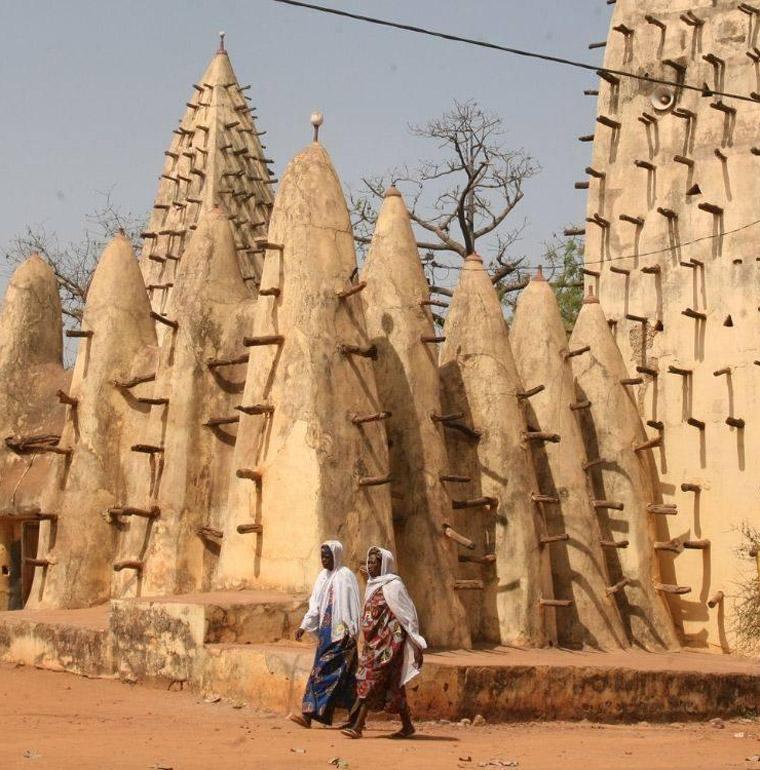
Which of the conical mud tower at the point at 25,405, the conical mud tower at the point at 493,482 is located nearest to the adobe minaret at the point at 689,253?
the conical mud tower at the point at 493,482

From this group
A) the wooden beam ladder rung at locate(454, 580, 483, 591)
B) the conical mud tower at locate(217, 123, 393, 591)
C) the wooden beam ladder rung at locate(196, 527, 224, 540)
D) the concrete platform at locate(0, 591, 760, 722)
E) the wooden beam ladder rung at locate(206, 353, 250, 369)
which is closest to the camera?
the concrete platform at locate(0, 591, 760, 722)

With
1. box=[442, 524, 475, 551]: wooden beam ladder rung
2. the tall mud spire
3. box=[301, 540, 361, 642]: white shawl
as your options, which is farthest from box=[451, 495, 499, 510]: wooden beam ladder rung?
the tall mud spire

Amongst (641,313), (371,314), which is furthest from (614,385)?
(371,314)

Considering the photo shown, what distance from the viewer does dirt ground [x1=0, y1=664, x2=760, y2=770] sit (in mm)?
9344

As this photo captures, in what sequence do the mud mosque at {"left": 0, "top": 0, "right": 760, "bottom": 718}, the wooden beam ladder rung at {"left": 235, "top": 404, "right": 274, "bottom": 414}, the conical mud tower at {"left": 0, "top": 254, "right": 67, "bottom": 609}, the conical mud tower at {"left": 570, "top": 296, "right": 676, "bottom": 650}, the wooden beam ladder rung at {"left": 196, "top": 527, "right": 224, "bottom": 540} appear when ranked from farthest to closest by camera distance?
the conical mud tower at {"left": 0, "top": 254, "right": 67, "bottom": 609}, the conical mud tower at {"left": 570, "top": 296, "right": 676, "bottom": 650}, the wooden beam ladder rung at {"left": 196, "top": 527, "right": 224, "bottom": 540}, the wooden beam ladder rung at {"left": 235, "top": 404, "right": 274, "bottom": 414}, the mud mosque at {"left": 0, "top": 0, "right": 760, "bottom": 718}

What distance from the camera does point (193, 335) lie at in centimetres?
1638

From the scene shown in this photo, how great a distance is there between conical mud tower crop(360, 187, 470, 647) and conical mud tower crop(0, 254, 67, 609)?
4.93 meters

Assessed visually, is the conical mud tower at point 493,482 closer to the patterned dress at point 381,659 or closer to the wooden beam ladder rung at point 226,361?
the wooden beam ladder rung at point 226,361

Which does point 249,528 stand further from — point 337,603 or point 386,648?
point 386,648

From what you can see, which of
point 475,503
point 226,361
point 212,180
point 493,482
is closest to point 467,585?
point 475,503

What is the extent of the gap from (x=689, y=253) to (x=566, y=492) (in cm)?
376

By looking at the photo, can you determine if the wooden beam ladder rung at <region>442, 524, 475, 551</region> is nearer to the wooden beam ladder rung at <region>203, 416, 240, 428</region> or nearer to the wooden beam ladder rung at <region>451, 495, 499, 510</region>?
the wooden beam ladder rung at <region>451, 495, 499, 510</region>

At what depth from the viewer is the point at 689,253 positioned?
1909 cm

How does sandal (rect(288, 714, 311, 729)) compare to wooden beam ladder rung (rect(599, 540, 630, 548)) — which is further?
wooden beam ladder rung (rect(599, 540, 630, 548))
